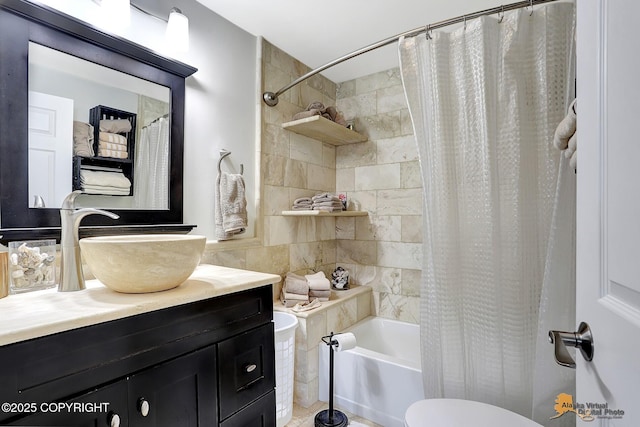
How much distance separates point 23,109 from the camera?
1.09 meters

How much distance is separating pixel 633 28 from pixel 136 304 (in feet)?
3.93

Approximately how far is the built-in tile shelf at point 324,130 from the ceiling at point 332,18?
0.56m

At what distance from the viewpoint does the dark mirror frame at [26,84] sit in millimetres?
1062

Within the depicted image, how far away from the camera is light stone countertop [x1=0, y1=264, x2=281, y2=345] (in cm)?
70

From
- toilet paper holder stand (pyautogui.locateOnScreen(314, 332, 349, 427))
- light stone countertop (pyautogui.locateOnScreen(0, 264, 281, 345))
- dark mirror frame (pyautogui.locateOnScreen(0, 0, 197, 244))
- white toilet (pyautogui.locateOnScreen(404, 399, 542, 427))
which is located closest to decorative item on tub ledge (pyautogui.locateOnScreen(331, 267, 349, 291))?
toilet paper holder stand (pyautogui.locateOnScreen(314, 332, 349, 427))

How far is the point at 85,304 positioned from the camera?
86cm

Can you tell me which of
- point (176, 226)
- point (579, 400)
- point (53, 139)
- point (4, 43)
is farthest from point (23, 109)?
point (579, 400)

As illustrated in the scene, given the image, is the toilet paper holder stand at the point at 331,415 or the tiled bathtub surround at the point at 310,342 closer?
the toilet paper holder stand at the point at 331,415

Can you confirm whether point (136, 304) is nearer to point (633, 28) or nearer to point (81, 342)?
point (81, 342)

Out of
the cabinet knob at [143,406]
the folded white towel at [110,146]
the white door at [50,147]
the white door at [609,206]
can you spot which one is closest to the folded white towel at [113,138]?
the folded white towel at [110,146]

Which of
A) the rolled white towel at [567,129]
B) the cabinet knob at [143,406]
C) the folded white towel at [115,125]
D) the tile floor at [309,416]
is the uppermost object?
the folded white towel at [115,125]

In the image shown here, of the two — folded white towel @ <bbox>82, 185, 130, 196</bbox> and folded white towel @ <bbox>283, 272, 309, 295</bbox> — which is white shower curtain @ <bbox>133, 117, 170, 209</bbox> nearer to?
folded white towel @ <bbox>82, 185, 130, 196</bbox>

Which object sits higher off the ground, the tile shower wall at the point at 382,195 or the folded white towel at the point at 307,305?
the tile shower wall at the point at 382,195

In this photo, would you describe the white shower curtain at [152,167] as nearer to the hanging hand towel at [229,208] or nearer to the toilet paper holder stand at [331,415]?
the hanging hand towel at [229,208]
